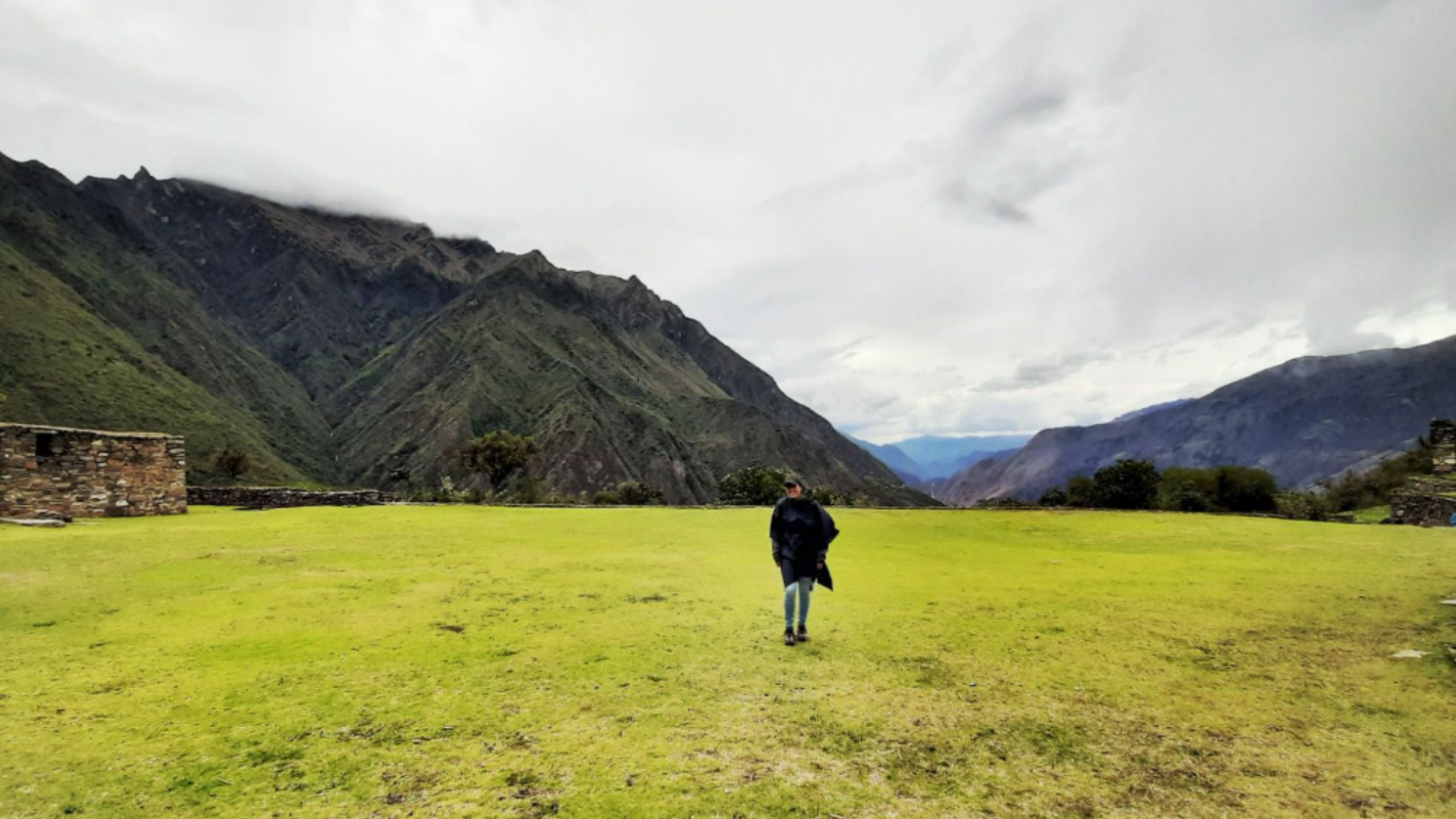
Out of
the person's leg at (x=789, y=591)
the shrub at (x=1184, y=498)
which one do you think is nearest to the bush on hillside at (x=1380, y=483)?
the shrub at (x=1184, y=498)

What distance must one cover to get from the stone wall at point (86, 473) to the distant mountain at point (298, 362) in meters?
72.9

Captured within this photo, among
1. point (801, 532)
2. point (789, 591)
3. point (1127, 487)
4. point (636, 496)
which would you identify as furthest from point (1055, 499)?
point (789, 591)

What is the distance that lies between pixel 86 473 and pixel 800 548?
1936 centimetres

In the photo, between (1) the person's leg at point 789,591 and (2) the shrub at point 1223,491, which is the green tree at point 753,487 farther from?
(1) the person's leg at point 789,591

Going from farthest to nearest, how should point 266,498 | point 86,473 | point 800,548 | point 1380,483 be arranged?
point 1380,483 < point 266,498 < point 86,473 < point 800,548

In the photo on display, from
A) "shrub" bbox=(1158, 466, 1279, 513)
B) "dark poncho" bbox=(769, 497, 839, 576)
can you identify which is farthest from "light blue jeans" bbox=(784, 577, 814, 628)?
"shrub" bbox=(1158, 466, 1279, 513)

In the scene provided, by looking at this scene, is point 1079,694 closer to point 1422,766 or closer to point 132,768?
point 1422,766

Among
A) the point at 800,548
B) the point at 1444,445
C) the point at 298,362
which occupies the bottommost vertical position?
the point at 800,548

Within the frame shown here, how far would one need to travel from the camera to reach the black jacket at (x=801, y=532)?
7953 mm

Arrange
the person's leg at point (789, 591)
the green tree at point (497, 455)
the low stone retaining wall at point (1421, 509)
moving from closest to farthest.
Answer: the person's leg at point (789, 591) < the low stone retaining wall at point (1421, 509) < the green tree at point (497, 455)

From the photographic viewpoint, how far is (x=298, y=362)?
165000 millimetres

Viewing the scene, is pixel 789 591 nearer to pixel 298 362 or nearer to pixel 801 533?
pixel 801 533

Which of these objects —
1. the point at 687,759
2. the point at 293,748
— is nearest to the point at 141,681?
the point at 293,748

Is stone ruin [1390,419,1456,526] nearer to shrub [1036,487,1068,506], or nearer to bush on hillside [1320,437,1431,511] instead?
shrub [1036,487,1068,506]
